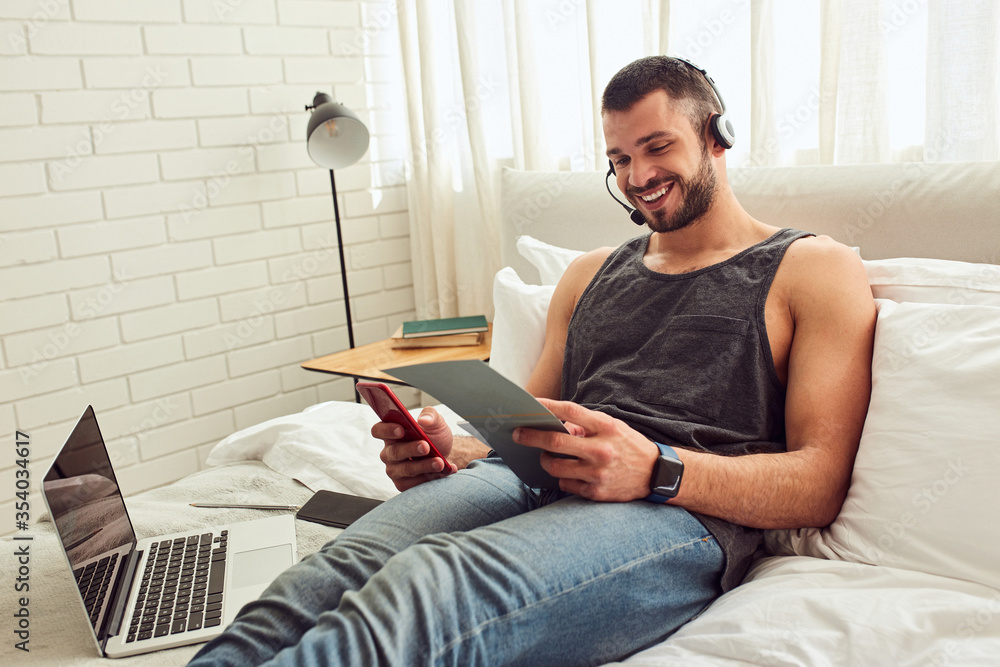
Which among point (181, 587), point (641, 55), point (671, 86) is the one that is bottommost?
point (181, 587)

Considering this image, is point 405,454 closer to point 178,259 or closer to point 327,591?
point 327,591

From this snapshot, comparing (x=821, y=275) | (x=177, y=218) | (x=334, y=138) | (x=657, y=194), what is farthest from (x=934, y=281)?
(x=177, y=218)

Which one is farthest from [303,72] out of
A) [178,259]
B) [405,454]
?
[405,454]

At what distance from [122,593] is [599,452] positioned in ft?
2.37

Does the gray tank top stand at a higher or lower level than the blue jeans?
higher

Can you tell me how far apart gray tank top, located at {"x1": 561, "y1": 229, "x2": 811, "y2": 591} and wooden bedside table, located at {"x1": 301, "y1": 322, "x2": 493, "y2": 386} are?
846mm

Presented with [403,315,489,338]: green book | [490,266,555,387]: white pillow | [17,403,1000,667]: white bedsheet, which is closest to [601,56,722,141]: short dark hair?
[490,266,555,387]: white pillow

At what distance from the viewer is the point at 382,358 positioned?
93.6 inches

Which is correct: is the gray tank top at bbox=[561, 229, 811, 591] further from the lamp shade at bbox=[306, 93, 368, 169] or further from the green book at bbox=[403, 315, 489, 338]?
the lamp shade at bbox=[306, 93, 368, 169]

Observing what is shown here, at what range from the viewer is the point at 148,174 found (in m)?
2.41

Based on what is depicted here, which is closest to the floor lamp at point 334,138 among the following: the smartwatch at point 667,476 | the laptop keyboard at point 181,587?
the laptop keyboard at point 181,587

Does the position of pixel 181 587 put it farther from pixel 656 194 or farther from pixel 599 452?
pixel 656 194

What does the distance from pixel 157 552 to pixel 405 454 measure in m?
0.43

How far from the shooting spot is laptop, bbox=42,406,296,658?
1.06 metres
